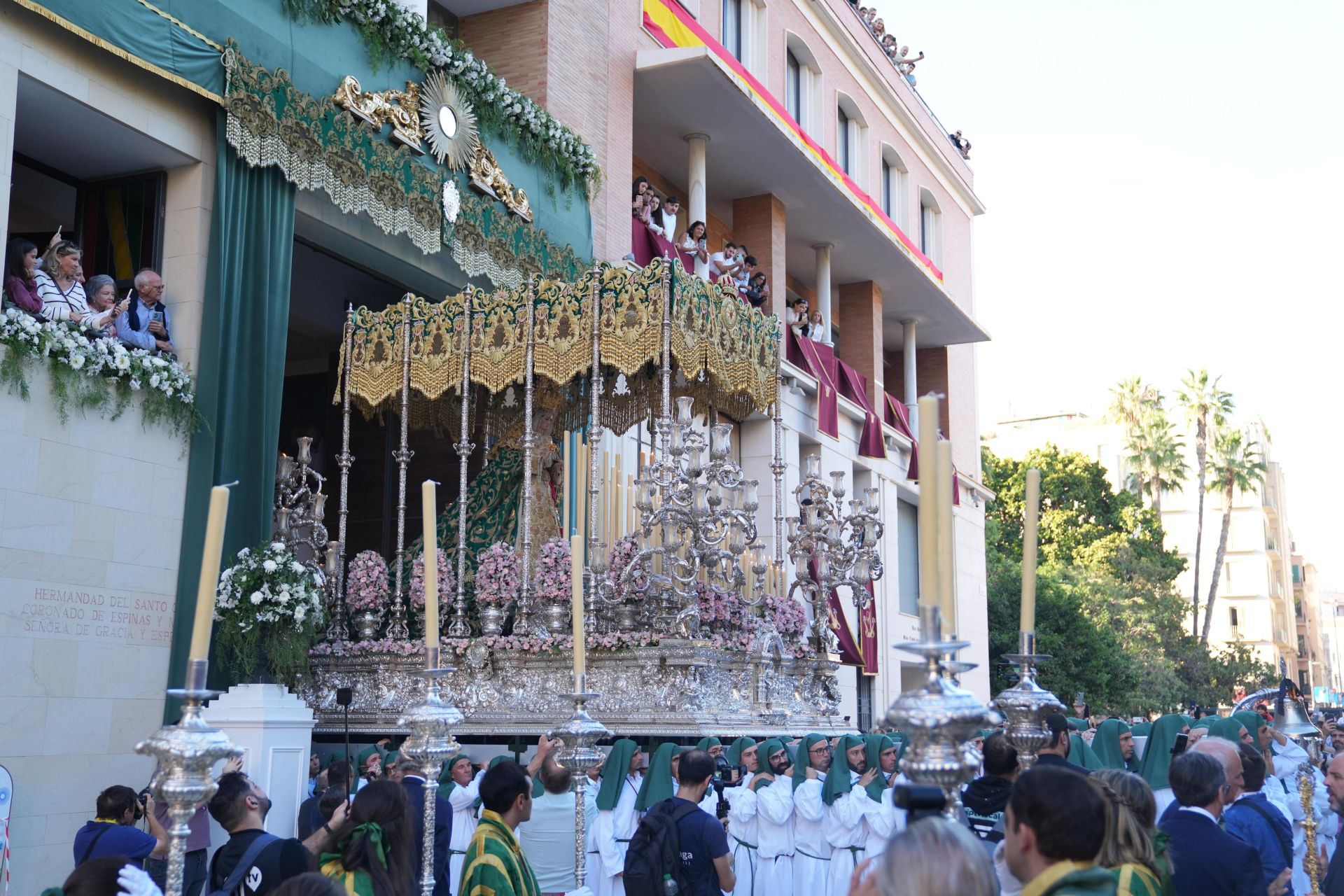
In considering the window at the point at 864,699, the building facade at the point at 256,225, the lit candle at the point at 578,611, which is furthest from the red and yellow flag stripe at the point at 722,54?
the lit candle at the point at 578,611

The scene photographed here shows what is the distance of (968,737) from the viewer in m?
3.43

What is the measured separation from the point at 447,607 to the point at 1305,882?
8.09m

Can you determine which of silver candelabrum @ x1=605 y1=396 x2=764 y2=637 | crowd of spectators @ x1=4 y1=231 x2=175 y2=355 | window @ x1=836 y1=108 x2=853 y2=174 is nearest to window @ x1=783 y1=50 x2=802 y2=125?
window @ x1=836 y1=108 x2=853 y2=174

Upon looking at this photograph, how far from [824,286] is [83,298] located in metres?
18.4

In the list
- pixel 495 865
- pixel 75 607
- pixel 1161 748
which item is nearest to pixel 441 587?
pixel 75 607

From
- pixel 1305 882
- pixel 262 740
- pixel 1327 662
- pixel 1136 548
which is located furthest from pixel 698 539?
pixel 1327 662

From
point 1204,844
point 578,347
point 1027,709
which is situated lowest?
point 1204,844

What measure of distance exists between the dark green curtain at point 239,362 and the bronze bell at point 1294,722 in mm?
8863

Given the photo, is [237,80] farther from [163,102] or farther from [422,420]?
[422,420]

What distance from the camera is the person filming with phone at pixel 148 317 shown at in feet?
40.6

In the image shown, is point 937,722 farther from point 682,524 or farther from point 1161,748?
point 682,524

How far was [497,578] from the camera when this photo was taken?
12.9m

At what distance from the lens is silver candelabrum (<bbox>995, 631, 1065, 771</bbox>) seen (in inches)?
180

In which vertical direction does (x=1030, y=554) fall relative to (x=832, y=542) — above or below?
below
